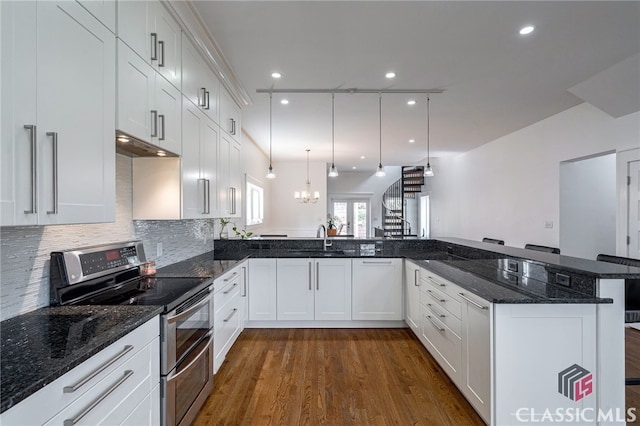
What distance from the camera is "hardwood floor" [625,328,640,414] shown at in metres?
2.17

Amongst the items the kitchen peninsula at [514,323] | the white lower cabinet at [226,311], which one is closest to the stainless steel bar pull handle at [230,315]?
the white lower cabinet at [226,311]

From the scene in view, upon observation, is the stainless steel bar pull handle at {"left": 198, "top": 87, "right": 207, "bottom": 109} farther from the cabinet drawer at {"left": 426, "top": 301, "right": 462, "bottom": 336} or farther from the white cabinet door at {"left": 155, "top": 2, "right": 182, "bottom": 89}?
the cabinet drawer at {"left": 426, "top": 301, "right": 462, "bottom": 336}

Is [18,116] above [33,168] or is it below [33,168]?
above

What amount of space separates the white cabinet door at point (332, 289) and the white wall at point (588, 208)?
3.59 meters

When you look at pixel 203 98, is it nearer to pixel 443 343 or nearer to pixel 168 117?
pixel 168 117

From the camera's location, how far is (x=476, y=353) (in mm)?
1904

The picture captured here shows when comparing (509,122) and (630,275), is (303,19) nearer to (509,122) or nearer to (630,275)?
(630,275)

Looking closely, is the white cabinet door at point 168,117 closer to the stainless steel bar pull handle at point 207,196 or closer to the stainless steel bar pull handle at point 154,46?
the stainless steel bar pull handle at point 154,46

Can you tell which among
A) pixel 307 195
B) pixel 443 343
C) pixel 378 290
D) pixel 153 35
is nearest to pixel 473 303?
pixel 443 343

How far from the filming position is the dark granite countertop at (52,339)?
856 mm

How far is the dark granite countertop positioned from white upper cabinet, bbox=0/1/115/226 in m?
0.44

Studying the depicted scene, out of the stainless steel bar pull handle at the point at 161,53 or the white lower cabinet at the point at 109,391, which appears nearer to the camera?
the white lower cabinet at the point at 109,391

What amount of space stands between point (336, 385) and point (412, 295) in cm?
131

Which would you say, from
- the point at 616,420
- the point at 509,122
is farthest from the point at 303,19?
the point at 509,122
